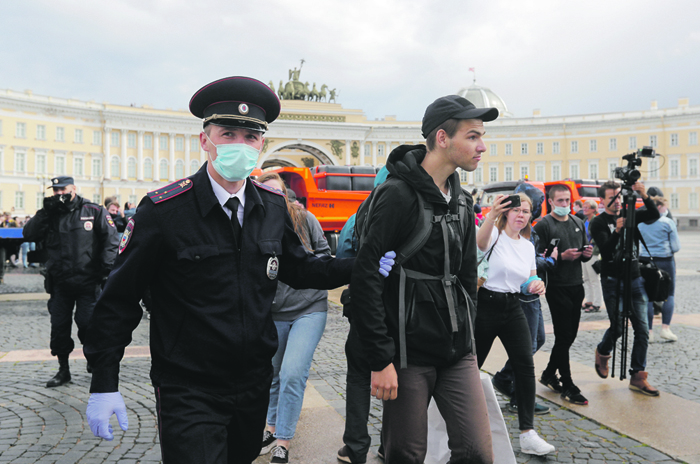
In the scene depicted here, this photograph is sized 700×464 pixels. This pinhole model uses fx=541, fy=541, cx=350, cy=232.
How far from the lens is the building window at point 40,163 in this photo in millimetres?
56562

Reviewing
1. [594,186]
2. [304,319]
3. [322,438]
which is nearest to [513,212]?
[304,319]

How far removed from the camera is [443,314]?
7.64ft

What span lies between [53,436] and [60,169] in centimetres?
6152

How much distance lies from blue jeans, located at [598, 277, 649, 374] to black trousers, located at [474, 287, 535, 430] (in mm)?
1550

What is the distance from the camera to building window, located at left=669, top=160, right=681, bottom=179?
2441 inches

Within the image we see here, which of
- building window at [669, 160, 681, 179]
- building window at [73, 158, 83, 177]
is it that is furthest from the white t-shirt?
building window at [669, 160, 681, 179]

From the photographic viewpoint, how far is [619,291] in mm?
4637

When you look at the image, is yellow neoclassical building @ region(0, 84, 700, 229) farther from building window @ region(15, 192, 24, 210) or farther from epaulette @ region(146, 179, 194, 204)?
epaulette @ region(146, 179, 194, 204)

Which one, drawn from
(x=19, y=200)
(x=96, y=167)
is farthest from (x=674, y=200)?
(x=19, y=200)

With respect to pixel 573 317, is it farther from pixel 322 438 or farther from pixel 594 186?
pixel 594 186

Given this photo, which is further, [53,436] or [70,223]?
[70,223]

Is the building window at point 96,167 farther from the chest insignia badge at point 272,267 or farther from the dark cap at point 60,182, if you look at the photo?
the chest insignia badge at point 272,267

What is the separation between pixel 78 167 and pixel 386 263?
64332 millimetres

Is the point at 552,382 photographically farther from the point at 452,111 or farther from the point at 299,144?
the point at 299,144
